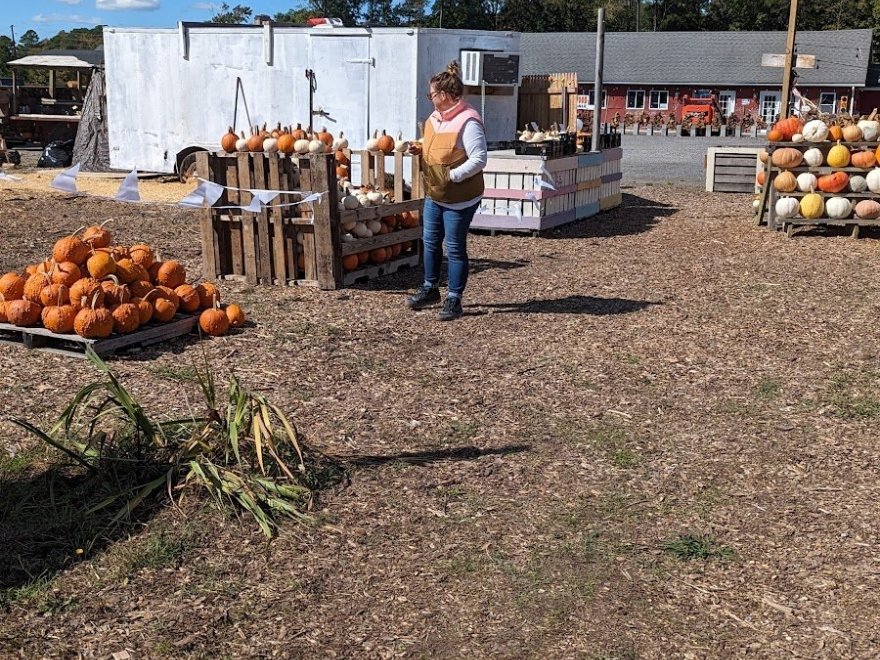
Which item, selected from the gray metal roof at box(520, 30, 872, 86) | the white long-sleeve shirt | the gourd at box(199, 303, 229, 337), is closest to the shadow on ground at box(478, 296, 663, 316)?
the white long-sleeve shirt

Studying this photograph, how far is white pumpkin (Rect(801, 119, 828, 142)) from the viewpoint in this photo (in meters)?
12.1

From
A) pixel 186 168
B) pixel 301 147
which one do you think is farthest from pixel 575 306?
pixel 186 168

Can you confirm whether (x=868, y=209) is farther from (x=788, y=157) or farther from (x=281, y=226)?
(x=281, y=226)

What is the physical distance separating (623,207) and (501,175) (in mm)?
3977

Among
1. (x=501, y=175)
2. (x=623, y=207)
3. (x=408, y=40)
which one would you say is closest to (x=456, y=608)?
(x=501, y=175)

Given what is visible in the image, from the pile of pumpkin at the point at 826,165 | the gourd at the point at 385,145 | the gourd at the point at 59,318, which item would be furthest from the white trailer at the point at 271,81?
the gourd at the point at 59,318

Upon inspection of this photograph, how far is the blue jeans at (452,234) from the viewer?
7.60 metres

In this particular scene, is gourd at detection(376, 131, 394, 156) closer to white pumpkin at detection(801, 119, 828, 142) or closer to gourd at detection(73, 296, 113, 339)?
gourd at detection(73, 296, 113, 339)

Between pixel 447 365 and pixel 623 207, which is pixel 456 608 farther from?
pixel 623 207

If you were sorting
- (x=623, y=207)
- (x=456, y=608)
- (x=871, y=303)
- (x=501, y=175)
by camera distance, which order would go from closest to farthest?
(x=456, y=608), (x=871, y=303), (x=501, y=175), (x=623, y=207)

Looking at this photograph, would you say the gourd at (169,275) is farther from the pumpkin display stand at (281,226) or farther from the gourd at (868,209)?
the gourd at (868,209)

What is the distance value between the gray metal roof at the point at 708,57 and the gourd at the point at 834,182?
137 ft

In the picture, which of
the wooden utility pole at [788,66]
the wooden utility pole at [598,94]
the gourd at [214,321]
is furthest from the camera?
the wooden utility pole at [598,94]

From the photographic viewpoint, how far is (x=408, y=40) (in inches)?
640
